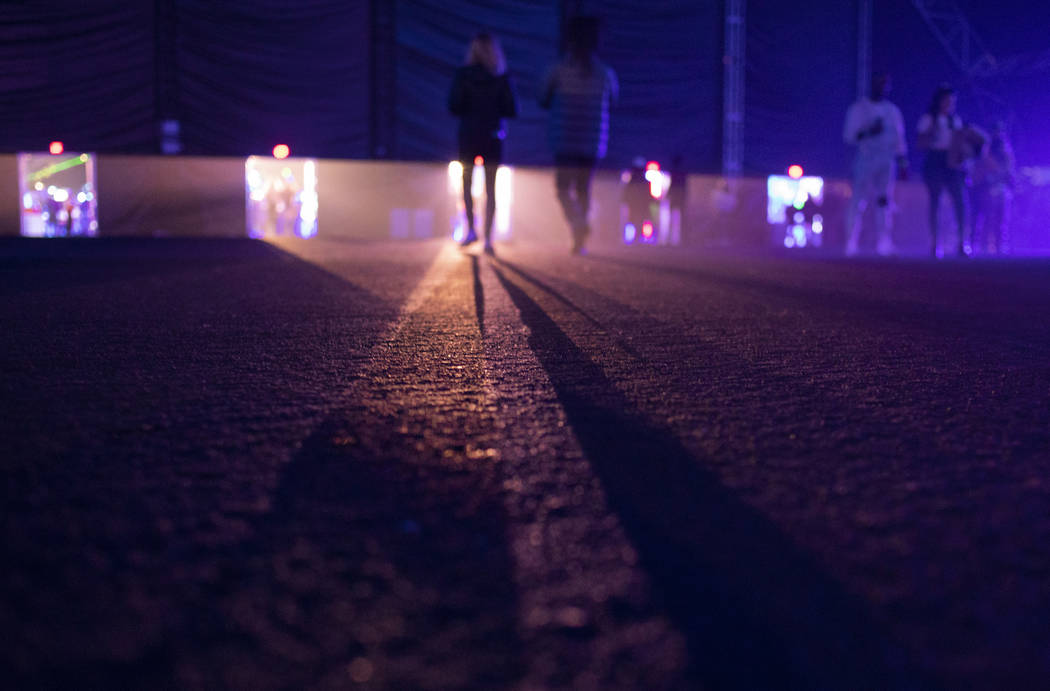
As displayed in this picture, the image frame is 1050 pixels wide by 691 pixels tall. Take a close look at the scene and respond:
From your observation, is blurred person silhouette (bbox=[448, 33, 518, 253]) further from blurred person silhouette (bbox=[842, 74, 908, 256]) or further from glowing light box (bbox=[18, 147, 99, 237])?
glowing light box (bbox=[18, 147, 99, 237])

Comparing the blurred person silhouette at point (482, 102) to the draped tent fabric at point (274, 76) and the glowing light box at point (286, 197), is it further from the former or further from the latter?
the glowing light box at point (286, 197)

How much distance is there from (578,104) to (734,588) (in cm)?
590

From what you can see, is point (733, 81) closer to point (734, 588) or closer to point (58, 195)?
point (58, 195)

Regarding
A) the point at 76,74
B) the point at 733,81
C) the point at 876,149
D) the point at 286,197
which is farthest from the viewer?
the point at 286,197

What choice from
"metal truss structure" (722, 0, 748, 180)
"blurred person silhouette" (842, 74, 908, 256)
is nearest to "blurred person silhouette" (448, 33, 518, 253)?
"blurred person silhouette" (842, 74, 908, 256)

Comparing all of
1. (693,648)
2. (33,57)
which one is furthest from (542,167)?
(693,648)

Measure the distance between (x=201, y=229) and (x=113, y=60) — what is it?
7.43ft

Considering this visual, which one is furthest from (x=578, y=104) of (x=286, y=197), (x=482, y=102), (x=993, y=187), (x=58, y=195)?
(x=58, y=195)

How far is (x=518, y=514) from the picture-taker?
0.93m

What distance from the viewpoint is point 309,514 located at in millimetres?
913

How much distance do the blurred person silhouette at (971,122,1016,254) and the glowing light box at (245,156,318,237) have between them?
8.85 metres

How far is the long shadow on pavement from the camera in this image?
63 cm

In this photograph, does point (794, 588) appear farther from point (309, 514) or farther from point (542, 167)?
point (542, 167)

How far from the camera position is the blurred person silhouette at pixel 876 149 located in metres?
7.66
